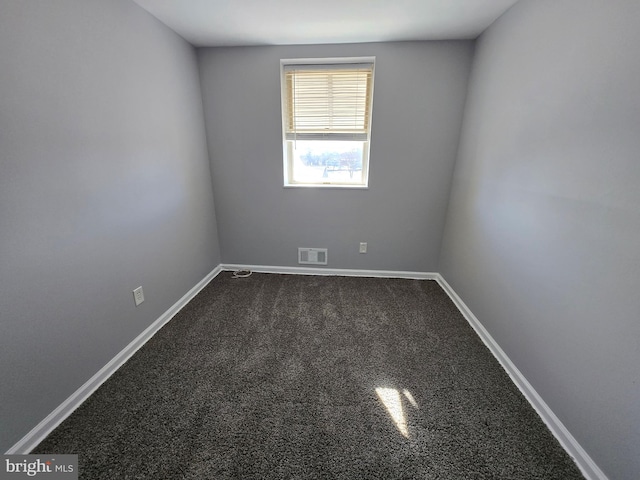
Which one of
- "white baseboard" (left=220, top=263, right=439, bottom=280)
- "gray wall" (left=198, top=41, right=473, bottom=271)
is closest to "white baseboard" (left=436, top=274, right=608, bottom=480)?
"white baseboard" (left=220, top=263, right=439, bottom=280)

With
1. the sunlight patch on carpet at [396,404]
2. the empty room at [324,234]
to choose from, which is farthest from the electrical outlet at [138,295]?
the sunlight patch on carpet at [396,404]

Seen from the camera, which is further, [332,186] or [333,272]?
[333,272]

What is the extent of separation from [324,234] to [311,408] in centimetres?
176

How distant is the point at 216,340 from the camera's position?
A: 1.89 metres

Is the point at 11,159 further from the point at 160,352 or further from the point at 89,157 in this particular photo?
the point at 160,352

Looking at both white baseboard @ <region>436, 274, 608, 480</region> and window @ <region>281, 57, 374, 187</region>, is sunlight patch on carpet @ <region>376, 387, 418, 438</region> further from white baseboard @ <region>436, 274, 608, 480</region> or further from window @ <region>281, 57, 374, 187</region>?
window @ <region>281, 57, 374, 187</region>

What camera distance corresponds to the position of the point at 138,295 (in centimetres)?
181

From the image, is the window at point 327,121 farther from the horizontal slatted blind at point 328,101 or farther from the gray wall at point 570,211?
the gray wall at point 570,211

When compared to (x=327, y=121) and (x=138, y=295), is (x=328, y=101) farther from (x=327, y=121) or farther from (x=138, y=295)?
(x=138, y=295)

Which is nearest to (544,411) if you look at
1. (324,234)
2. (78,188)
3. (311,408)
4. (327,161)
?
(311,408)

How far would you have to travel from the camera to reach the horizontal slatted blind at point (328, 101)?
2387mm

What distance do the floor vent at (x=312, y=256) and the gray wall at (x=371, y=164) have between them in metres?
0.08

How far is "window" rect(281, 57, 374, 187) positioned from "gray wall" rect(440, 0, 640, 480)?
3.48 feet

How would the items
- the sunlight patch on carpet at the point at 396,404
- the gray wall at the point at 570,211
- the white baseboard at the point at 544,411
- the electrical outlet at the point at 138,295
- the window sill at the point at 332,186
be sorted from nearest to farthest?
the gray wall at the point at 570,211 < the white baseboard at the point at 544,411 < the sunlight patch on carpet at the point at 396,404 < the electrical outlet at the point at 138,295 < the window sill at the point at 332,186
